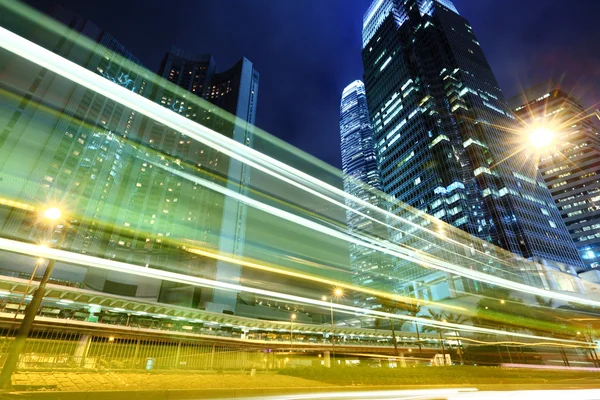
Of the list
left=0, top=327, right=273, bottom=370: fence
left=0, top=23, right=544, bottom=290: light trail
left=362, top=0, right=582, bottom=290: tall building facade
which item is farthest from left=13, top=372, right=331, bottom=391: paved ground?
left=362, top=0, right=582, bottom=290: tall building facade

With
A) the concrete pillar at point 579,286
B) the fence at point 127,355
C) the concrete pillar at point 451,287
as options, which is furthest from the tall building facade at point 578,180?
the fence at point 127,355

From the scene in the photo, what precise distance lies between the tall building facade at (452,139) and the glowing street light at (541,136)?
7543 centimetres

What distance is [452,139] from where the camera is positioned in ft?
340

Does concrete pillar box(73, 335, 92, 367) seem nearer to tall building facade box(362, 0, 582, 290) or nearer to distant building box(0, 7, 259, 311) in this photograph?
distant building box(0, 7, 259, 311)

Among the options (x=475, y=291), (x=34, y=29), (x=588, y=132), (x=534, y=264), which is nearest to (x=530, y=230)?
(x=534, y=264)

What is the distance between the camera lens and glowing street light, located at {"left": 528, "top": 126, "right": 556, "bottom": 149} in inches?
535

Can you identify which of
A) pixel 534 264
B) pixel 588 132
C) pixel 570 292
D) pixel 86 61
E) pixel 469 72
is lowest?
pixel 570 292

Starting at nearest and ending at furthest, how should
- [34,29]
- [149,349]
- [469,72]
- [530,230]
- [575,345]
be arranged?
[149,349]
[575,345]
[34,29]
[530,230]
[469,72]

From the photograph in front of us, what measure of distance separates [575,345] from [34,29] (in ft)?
380

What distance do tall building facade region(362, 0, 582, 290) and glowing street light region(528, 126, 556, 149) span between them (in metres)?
75.4

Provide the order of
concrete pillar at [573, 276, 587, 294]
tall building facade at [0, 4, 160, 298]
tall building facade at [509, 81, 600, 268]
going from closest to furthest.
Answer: tall building facade at [0, 4, 160, 298] < concrete pillar at [573, 276, 587, 294] < tall building facade at [509, 81, 600, 268]

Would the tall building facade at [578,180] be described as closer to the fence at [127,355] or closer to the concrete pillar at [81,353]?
the fence at [127,355]

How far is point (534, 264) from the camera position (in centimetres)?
7444

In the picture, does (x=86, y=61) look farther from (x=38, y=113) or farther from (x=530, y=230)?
(x=530, y=230)
